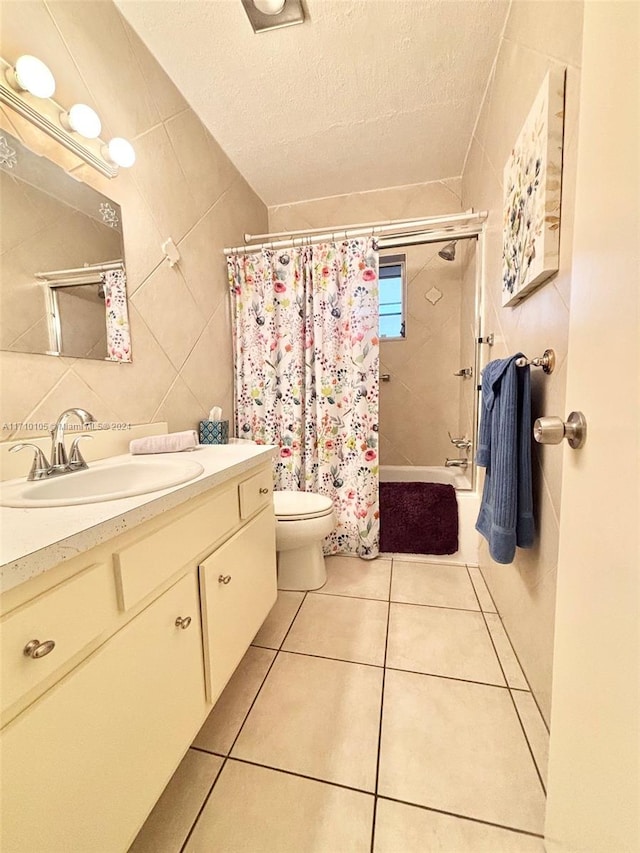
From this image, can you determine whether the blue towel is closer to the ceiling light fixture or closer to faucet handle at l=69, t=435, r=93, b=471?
faucet handle at l=69, t=435, r=93, b=471

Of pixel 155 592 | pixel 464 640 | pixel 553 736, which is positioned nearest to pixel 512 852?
pixel 553 736

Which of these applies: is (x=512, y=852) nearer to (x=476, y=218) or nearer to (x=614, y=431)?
(x=614, y=431)

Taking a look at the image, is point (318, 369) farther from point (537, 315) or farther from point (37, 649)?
point (37, 649)

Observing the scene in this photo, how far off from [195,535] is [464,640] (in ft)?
3.72

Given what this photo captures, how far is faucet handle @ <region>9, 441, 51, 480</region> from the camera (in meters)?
0.81

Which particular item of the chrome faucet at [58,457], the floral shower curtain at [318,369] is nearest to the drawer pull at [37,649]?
the chrome faucet at [58,457]

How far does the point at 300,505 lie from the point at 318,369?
75 cm

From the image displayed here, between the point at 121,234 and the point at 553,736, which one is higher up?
the point at 121,234

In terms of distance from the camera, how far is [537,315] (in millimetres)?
1041

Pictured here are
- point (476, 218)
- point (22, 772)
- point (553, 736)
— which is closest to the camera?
point (22, 772)

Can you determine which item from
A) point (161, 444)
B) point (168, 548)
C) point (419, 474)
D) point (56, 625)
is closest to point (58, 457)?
point (161, 444)

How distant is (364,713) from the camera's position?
3.25ft

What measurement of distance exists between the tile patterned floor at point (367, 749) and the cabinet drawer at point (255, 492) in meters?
0.59

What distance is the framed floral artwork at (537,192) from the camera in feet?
2.85
